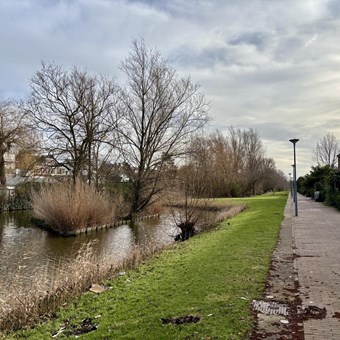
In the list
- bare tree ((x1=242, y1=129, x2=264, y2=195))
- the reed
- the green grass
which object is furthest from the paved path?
bare tree ((x1=242, y1=129, x2=264, y2=195))

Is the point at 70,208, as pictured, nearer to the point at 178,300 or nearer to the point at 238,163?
the point at 178,300

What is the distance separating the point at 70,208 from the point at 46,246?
4.11 m

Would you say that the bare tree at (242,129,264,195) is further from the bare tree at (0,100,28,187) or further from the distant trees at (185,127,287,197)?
the bare tree at (0,100,28,187)

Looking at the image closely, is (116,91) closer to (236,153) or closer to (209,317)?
(209,317)

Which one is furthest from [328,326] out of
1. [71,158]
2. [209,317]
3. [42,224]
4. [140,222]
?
[71,158]

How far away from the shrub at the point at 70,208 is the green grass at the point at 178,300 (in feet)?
37.4

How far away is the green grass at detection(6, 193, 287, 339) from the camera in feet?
15.1

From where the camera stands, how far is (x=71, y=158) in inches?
1145

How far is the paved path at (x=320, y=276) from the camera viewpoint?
456 cm

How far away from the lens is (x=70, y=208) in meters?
20.0

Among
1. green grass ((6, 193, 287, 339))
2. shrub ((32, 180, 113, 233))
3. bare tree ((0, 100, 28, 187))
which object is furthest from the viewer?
bare tree ((0, 100, 28, 187))

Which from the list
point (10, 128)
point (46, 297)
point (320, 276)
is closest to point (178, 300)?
point (46, 297)

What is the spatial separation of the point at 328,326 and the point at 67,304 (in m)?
4.32

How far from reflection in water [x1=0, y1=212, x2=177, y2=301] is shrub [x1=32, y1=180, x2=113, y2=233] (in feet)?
2.48
